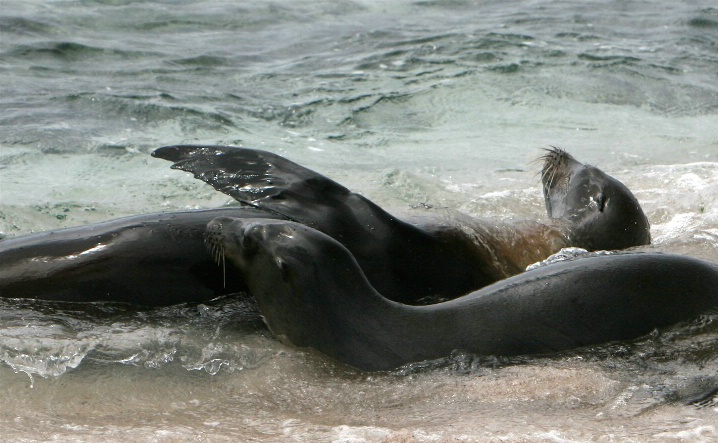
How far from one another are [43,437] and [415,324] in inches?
53.2

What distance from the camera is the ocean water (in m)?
3.56

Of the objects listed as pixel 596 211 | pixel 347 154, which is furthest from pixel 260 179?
pixel 347 154

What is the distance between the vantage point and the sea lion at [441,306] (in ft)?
13.0

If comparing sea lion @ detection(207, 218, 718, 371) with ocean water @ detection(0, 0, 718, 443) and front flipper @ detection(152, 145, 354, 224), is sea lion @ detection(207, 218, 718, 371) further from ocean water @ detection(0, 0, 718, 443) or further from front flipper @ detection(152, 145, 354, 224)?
front flipper @ detection(152, 145, 354, 224)

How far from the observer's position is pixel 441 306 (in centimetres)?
409

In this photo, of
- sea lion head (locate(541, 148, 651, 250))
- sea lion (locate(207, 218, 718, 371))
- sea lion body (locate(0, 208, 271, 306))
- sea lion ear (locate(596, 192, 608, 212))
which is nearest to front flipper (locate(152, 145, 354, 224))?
sea lion body (locate(0, 208, 271, 306))

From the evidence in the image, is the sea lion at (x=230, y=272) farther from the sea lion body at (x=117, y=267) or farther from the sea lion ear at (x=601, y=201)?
the sea lion ear at (x=601, y=201)

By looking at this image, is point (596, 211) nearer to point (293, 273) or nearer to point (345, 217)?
point (345, 217)

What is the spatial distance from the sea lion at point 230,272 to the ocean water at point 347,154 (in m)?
0.12

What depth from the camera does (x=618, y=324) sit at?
4.09 m

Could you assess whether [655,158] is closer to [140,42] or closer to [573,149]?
[573,149]

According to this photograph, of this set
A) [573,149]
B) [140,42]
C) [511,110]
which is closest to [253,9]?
[140,42]

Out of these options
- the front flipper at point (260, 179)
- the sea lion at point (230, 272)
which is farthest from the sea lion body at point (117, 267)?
the front flipper at point (260, 179)

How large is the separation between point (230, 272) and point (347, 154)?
12.8ft
